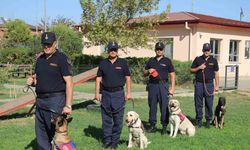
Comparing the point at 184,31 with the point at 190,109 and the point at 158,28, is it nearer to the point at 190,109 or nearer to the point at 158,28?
the point at 158,28

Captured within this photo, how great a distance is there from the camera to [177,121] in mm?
8289

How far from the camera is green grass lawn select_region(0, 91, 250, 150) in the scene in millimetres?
7579

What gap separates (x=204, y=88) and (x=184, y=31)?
1663 centimetres

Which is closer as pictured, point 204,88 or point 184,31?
point 204,88

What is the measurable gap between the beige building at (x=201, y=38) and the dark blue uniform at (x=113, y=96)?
1569cm

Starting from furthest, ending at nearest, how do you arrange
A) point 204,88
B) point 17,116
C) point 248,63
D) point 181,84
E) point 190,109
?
1. point 248,63
2. point 181,84
3. point 190,109
4. point 17,116
5. point 204,88

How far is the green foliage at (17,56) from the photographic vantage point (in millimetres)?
27812

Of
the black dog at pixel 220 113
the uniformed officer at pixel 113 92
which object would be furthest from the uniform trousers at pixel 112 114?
the black dog at pixel 220 113

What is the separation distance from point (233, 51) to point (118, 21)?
11.8 meters

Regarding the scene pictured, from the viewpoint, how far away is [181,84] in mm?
20875

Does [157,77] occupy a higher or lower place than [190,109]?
higher

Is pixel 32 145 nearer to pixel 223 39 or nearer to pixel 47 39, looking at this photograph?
pixel 47 39

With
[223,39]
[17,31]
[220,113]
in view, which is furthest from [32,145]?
[17,31]

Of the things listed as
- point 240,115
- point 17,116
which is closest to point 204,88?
point 240,115
